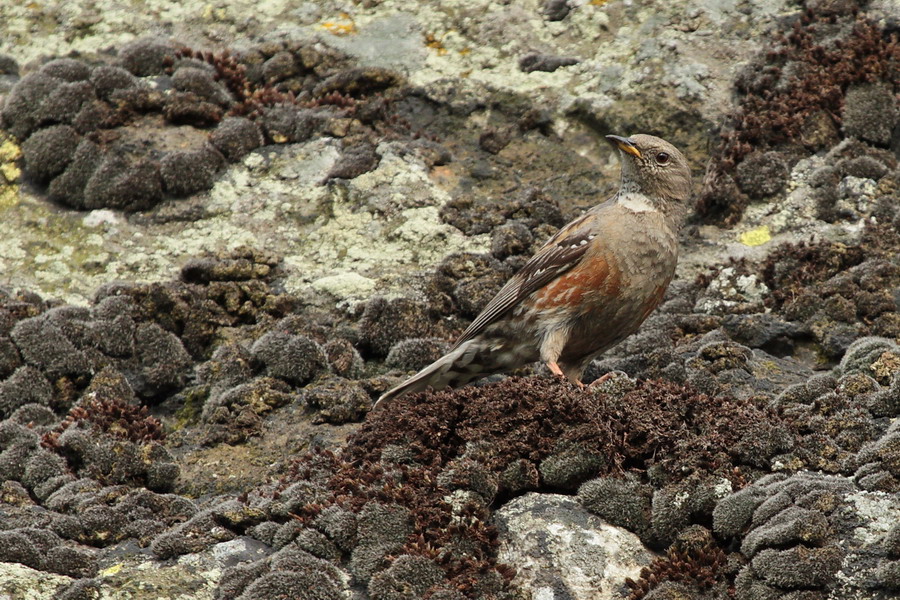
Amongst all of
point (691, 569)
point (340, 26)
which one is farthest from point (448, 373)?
point (340, 26)

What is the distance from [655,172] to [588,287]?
1262 mm

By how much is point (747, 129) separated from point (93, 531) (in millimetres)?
6994

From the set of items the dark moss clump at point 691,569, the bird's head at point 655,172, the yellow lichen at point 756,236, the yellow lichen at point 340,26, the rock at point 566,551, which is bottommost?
the yellow lichen at point 756,236

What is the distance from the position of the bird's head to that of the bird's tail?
190cm

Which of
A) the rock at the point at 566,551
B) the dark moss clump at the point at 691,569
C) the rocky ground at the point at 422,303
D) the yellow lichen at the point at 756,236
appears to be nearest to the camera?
the dark moss clump at the point at 691,569

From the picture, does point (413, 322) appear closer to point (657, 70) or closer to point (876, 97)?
point (657, 70)

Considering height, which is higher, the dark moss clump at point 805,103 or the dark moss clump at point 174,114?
the dark moss clump at point 805,103

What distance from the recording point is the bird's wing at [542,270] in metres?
8.04

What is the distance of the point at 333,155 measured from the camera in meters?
10.2

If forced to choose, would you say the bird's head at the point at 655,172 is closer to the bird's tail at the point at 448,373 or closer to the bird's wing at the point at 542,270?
the bird's wing at the point at 542,270

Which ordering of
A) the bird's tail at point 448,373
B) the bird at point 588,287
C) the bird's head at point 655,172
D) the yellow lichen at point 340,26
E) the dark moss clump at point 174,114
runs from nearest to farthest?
the bird's tail at point 448,373 → the bird at point 588,287 → the bird's head at point 655,172 → the dark moss clump at point 174,114 → the yellow lichen at point 340,26

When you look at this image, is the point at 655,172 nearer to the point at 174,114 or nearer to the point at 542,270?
the point at 542,270

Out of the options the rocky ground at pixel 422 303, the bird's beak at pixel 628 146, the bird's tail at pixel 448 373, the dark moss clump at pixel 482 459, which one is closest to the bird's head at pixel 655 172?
the bird's beak at pixel 628 146

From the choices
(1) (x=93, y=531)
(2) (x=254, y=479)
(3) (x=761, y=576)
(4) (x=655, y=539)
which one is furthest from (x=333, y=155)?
(3) (x=761, y=576)
